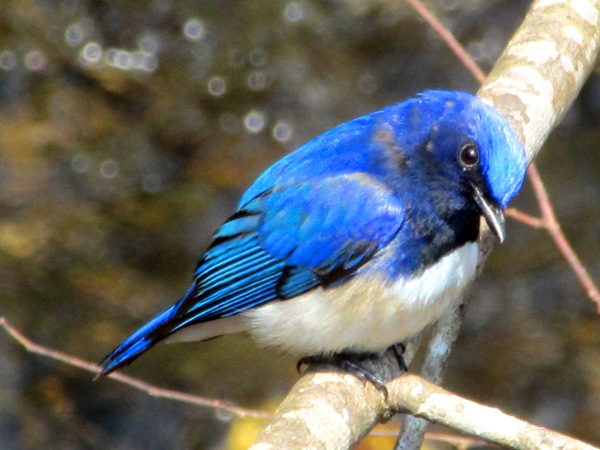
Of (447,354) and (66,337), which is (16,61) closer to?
(66,337)

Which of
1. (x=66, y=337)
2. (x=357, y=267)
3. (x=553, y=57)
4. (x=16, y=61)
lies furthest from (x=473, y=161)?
(x=16, y=61)

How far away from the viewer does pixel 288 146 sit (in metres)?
8.18

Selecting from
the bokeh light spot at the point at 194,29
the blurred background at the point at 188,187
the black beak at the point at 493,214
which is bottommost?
the blurred background at the point at 188,187

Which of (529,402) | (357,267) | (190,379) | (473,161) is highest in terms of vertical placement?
(473,161)

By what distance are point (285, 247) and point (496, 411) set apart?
4.28 feet

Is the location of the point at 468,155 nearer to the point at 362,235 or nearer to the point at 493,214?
the point at 493,214

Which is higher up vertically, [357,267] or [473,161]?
[473,161]

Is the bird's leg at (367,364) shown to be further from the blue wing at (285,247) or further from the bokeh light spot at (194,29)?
the bokeh light spot at (194,29)

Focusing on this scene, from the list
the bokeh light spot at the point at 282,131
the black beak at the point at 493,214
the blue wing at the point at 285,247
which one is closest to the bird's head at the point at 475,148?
the black beak at the point at 493,214

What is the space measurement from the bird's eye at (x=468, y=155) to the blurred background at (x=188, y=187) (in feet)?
10.7

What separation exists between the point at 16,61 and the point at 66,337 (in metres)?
2.49

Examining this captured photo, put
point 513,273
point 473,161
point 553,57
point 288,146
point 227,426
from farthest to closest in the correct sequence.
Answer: point 288,146 < point 513,273 < point 227,426 < point 553,57 < point 473,161

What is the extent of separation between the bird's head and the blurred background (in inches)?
125

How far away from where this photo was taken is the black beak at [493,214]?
366cm
